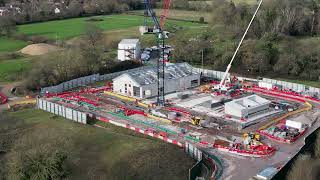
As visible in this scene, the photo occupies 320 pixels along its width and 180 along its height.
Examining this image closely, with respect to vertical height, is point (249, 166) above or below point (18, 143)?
below

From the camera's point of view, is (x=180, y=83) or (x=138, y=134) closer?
(x=138, y=134)

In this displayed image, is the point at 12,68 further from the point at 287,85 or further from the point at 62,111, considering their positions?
the point at 287,85

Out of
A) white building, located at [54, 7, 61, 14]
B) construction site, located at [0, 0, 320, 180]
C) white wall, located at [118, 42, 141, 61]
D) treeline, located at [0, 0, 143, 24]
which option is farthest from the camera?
white building, located at [54, 7, 61, 14]

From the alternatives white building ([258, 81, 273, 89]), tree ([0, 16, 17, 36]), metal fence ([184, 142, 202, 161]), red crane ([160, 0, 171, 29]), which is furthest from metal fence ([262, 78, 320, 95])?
tree ([0, 16, 17, 36])

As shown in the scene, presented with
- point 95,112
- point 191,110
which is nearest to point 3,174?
point 95,112

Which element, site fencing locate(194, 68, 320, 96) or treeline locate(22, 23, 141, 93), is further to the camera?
treeline locate(22, 23, 141, 93)

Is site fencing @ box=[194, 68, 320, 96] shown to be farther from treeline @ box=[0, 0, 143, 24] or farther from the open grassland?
treeline @ box=[0, 0, 143, 24]

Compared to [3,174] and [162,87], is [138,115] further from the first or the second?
[3,174]

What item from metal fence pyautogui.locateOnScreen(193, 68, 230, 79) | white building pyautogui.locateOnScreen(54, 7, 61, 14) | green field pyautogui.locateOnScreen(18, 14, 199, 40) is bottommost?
metal fence pyautogui.locateOnScreen(193, 68, 230, 79)
